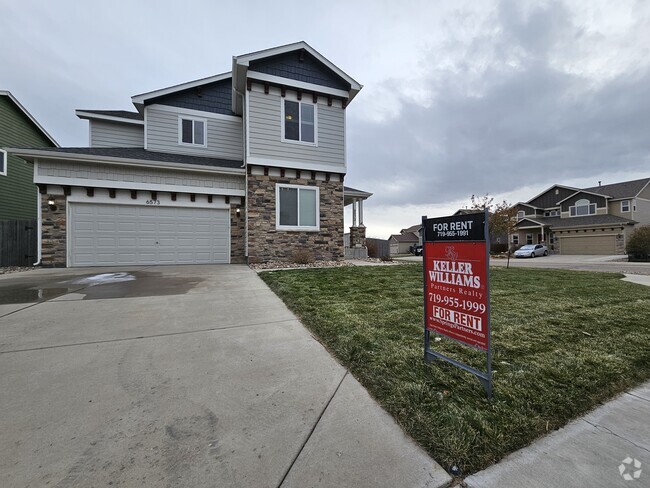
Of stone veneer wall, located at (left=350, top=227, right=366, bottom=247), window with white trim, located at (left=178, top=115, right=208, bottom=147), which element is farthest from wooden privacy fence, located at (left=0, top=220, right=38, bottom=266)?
stone veneer wall, located at (left=350, top=227, right=366, bottom=247)

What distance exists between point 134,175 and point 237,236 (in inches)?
173

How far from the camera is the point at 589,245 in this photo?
29.5 metres

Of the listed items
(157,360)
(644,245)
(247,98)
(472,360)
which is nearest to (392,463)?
(472,360)

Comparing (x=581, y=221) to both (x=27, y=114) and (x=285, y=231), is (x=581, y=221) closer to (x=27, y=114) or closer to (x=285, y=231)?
(x=285, y=231)

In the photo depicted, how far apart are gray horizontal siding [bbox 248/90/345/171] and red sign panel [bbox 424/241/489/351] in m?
9.53

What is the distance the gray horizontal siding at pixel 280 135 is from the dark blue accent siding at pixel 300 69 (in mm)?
884

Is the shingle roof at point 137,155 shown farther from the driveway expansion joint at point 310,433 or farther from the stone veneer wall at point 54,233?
the driveway expansion joint at point 310,433

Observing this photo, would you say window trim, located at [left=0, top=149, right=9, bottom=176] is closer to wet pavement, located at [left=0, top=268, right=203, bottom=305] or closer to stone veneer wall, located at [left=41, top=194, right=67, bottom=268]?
stone veneer wall, located at [left=41, top=194, right=67, bottom=268]

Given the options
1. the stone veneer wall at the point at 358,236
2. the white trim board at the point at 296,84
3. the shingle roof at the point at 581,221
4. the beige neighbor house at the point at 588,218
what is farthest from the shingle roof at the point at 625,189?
the white trim board at the point at 296,84

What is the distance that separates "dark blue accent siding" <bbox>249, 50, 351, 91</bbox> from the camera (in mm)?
Result: 10875

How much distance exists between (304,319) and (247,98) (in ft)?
31.7

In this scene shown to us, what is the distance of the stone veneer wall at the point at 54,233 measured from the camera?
9.99 m

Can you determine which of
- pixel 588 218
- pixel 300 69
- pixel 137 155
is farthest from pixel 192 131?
pixel 588 218

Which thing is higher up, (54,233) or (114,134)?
(114,134)
